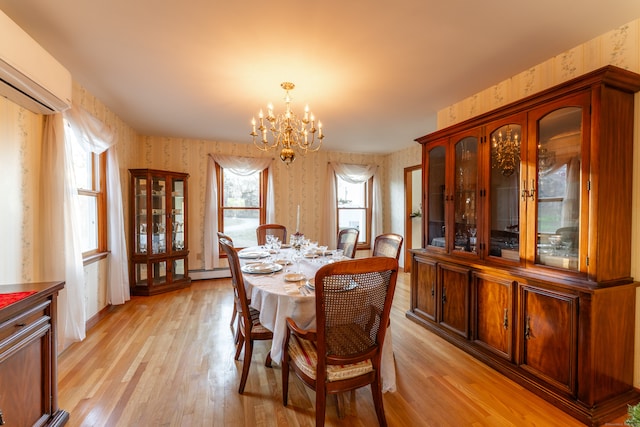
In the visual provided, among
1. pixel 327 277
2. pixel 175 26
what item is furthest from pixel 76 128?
pixel 327 277

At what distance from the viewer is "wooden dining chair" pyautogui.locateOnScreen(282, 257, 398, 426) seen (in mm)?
1411

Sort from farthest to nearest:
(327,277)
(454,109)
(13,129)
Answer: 1. (454,109)
2. (13,129)
3. (327,277)

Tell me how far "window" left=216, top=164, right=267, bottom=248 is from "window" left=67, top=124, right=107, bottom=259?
6.14 feet

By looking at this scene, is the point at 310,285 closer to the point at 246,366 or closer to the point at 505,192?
the point at 246,366

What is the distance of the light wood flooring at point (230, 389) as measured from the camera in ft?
5.72

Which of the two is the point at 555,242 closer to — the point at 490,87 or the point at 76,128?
the point at 490,87

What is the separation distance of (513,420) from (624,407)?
76 centimetres

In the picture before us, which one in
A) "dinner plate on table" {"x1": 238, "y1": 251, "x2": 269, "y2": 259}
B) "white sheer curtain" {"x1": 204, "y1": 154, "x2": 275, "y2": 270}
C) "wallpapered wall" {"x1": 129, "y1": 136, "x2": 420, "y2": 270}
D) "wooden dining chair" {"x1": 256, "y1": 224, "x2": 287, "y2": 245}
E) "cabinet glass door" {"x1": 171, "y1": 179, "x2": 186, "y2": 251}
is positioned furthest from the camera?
"white sheer curtain" {"x1": 204, "y1": 154, "x2": 275, "y2": 270}

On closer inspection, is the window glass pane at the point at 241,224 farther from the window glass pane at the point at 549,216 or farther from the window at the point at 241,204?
the window glass pane at the point at 549,216

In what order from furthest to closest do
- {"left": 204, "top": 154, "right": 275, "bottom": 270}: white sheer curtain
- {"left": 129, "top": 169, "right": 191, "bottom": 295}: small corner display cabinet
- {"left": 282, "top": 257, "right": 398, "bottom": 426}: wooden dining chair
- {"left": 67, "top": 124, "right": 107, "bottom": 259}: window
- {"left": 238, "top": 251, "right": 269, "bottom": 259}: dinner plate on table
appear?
{"left": 204, "top": 154, "right": 275, "bottom": 270}: white sheer curtain, {"left": 129, "top": 169, "right": 191, "bottom": 295}: small corner display cabinet, {"left": 67, "top": 124, "right": 107, "bottom": 259}: window, {"left": 238, "top": 251, "right": 269, "bottom": 259}: dinner plate on table, {"left": 282, "top": 257, "right": 398, "bottom": 426}: wooden dining chair

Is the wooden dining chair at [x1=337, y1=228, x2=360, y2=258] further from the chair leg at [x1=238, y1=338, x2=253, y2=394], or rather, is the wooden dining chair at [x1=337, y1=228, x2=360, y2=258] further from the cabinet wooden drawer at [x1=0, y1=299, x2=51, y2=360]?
the cabinet wooden drawer at [x1=0, y1=299, x2=51, y2=360]

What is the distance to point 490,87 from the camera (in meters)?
Result: 2.78

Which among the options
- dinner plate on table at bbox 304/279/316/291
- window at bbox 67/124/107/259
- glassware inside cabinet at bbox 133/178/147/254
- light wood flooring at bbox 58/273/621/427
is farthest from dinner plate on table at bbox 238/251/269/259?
glassware inside cabinet at bbox 133/178/147/254

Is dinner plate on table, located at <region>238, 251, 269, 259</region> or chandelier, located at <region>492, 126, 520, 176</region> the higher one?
chandelier, located at <region>492, 126, 520, 176</region>
